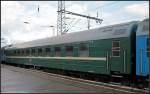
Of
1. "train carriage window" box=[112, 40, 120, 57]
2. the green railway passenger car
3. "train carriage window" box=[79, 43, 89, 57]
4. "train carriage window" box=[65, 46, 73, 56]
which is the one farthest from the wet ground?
"train carriage window" box=[65, 46, 73, 56]

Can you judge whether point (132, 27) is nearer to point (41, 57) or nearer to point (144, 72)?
point (144, 72)

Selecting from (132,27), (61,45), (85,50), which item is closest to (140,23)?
(132,27)

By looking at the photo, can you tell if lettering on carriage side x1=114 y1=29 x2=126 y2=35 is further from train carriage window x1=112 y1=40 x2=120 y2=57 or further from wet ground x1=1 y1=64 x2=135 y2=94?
wet ground x1=1 y1=64 x2=135 y2=94

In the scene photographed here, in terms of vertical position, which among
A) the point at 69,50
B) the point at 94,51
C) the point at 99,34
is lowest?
the point at 94,51

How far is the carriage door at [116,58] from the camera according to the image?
702 inches

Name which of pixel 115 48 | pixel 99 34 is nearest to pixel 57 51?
pixel 99 34

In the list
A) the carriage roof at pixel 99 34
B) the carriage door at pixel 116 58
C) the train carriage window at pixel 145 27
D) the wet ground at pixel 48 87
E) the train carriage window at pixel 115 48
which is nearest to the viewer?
the wet ground at pixel 48 87

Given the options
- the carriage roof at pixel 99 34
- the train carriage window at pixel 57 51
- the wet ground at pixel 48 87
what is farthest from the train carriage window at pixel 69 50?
the wet ground at pixel 48 87

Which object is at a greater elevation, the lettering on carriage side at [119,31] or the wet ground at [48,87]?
the lettering on carriage side at [119,31]

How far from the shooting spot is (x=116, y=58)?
18203 millimetres

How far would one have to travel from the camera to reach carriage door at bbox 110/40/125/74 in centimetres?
1783

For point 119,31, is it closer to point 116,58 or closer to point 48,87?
point 116,58

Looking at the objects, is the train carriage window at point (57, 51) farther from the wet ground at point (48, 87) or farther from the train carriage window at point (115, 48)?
the train carriage window at point (115, 48)

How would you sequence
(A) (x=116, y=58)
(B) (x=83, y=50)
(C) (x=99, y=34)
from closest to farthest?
(A) (x=116, y=58), (C) (x=99, y=34), (B) (x=83, y=50)
